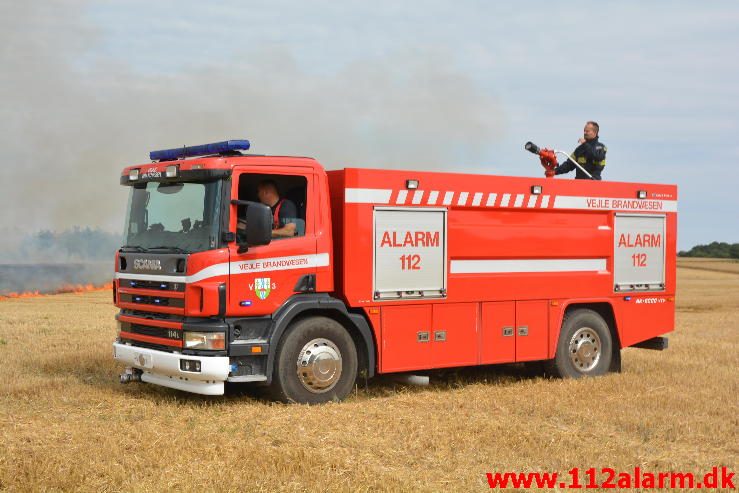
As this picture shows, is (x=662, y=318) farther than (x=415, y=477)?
Yes

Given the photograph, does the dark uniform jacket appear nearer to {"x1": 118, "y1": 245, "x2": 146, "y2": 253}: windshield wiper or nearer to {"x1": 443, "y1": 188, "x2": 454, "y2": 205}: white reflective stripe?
{"x1": 443, "y1": 188, "x2": 454, "y2": 205}: white reflective stripe

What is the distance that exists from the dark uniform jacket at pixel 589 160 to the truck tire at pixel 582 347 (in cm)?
211

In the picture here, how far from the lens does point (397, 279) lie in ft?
33.5

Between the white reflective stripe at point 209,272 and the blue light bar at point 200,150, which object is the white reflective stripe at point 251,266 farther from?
the blue light bar at point 200,150

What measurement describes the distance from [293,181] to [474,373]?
4570 millimetres

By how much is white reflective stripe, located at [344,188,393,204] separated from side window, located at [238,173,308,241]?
0.51 meters

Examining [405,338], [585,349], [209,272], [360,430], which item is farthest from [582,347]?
[209,272]

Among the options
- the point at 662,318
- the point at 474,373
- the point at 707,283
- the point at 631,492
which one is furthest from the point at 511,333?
the point at 707,283

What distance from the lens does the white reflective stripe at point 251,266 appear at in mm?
8984

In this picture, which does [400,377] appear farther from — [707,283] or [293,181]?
[707,283]

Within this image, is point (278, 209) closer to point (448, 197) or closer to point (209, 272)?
point (209, 272)

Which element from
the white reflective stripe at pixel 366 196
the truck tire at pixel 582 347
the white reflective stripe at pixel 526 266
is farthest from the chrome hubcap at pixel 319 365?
the truck tire at pixel 582 347

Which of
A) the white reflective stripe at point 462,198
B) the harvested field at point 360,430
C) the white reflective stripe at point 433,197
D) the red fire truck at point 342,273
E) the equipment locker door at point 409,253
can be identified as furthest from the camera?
the white reflective stripe at point 462,198

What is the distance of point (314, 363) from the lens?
9.60m
